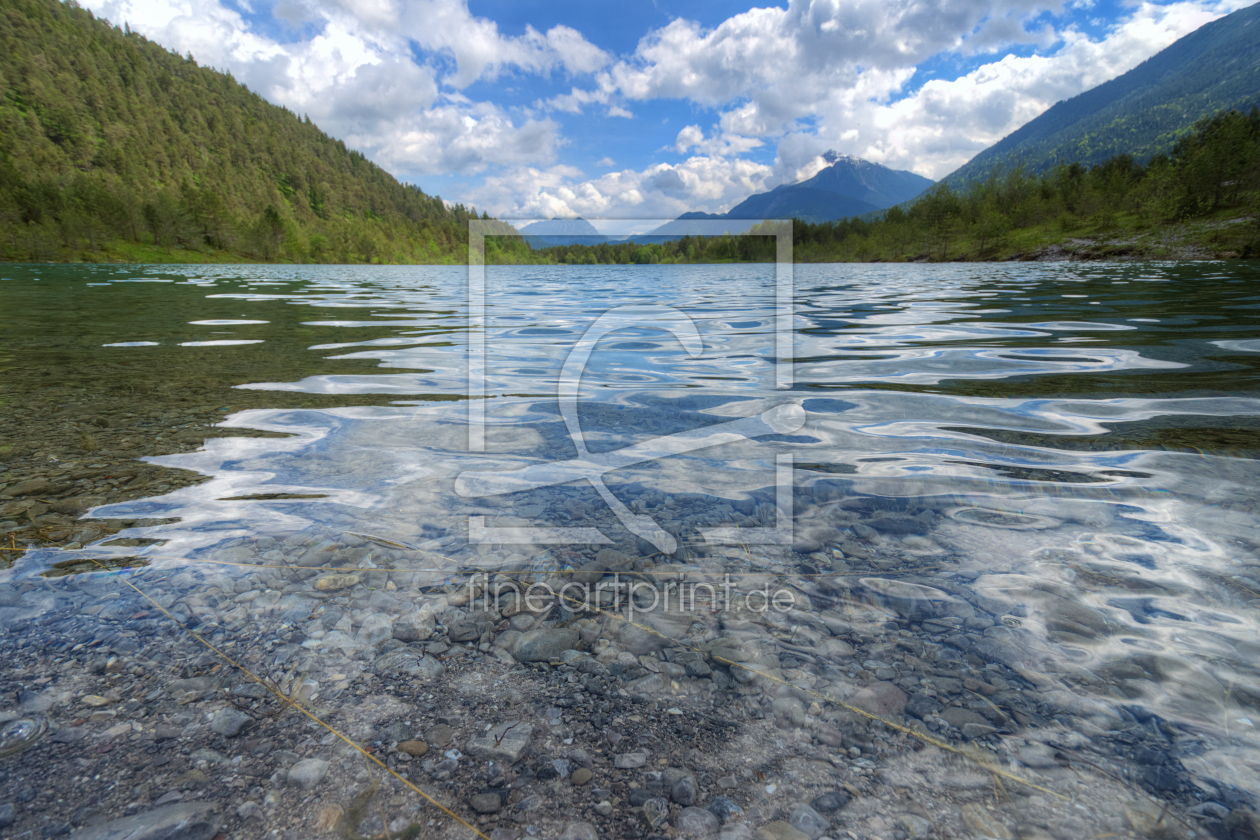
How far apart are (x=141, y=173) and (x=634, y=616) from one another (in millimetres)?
174007

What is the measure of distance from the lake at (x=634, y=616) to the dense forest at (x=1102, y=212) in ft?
231

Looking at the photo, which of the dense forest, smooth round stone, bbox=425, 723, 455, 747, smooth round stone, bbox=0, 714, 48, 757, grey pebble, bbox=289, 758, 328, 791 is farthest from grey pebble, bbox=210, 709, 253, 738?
the dense forest

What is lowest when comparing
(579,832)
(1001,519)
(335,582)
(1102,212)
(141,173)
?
(579,832)

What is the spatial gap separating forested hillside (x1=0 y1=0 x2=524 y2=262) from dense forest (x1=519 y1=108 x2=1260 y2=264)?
4182 inches

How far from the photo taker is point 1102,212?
250ft

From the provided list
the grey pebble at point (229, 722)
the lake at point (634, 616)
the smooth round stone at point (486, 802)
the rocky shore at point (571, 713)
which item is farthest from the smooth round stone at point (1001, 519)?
→ the grey pebble at point (229, 722)

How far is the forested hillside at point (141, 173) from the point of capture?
86.8m

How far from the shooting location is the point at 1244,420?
5.27 meters

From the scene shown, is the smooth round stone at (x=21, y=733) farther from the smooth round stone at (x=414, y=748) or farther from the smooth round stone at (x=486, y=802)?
the smooth round stone at (x=486, y=802)

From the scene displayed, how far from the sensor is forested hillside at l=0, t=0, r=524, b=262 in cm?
8681

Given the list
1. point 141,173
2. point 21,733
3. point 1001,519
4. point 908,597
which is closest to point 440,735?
point 21,733

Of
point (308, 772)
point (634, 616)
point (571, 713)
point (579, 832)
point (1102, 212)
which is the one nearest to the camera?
point (579, 832)

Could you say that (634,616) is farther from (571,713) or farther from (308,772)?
(308,772)

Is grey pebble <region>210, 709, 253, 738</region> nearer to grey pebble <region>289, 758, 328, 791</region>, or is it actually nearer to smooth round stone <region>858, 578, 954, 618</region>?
grey pebble <region>289, 758, 328, 791</region>
